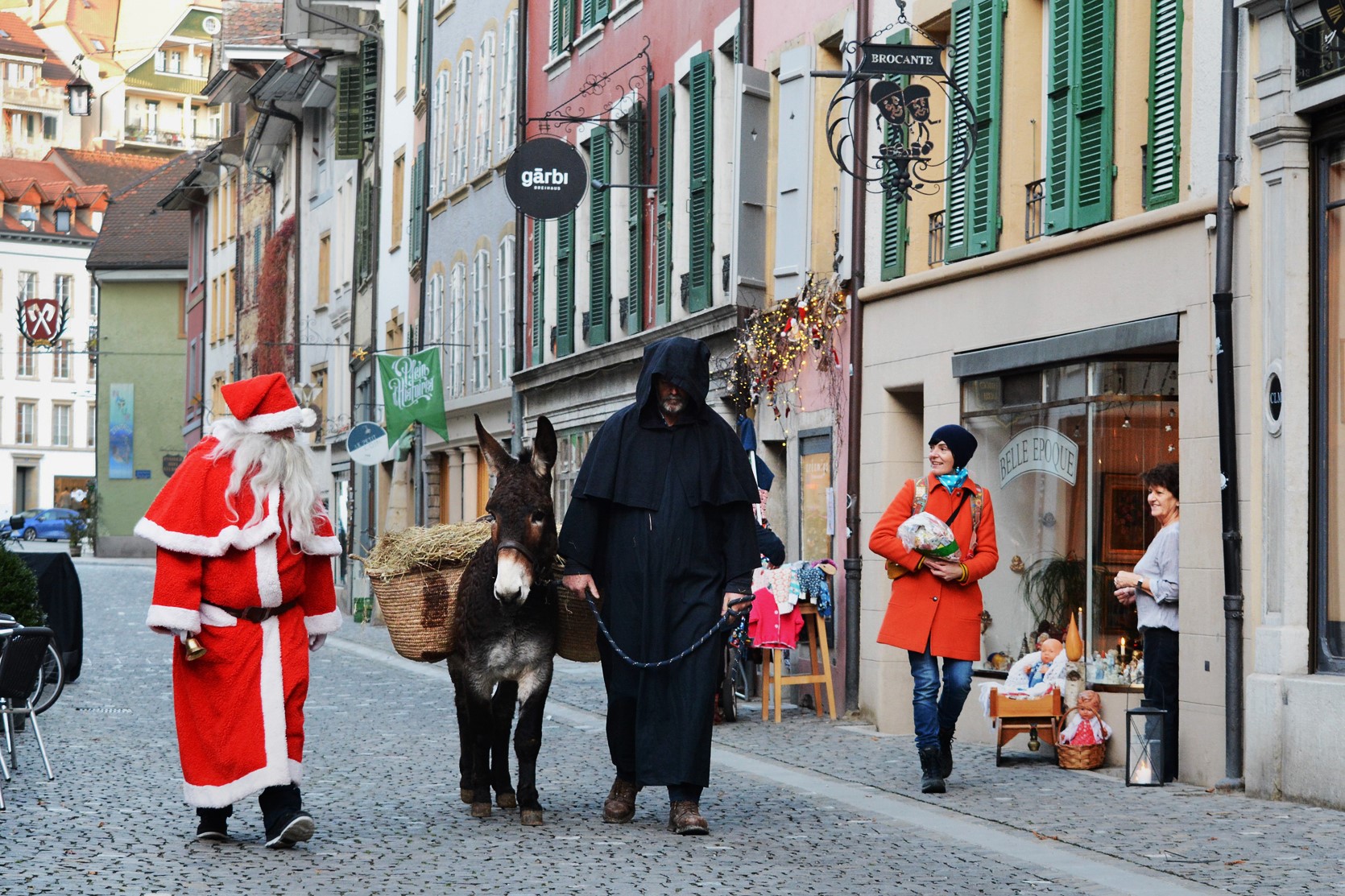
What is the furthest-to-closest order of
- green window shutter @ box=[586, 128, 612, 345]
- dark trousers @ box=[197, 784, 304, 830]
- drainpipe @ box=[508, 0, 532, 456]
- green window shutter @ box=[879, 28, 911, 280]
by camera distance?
drainpipe @ box=[508, 0, 532, 456] → green window shutter @ box=[586, 128, 612, 345] → green window shutter @ box=[879, 28, 911, 280] → dark trousers @ box=[197, 784, 304, 830]

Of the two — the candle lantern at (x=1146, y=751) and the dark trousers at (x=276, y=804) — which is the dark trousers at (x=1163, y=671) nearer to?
the candle lantern at (x=1146, y=751)

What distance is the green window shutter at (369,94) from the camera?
42844 mm

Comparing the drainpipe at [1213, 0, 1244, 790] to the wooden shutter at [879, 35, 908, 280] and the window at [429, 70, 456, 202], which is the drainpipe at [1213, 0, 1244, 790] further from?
the window at [429, 70, 456, 202]

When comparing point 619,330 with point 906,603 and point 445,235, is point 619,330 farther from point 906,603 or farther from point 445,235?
point 906,603

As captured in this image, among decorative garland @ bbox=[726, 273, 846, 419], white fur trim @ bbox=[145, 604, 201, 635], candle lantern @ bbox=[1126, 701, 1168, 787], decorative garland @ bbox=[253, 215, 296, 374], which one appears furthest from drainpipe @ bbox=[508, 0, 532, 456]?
white fur trim @ bbox=[145, 604, 201, 635]

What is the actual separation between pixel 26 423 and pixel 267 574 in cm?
9955

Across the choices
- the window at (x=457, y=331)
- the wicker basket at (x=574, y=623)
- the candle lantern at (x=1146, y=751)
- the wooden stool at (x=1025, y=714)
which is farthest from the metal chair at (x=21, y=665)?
the window at (x=457, y=331)

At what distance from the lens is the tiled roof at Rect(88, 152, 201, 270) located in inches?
3049

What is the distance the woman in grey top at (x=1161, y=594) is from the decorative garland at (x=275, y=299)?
132 feet

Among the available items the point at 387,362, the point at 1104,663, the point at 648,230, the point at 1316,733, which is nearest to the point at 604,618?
the point at 1316,733

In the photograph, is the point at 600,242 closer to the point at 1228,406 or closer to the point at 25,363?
the point at 1228,406

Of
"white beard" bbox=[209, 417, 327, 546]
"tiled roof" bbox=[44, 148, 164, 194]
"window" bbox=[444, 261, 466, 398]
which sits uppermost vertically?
"tiled roof" bbox=[44, 148, 164, 194]

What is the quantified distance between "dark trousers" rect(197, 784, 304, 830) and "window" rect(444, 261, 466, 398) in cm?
2553

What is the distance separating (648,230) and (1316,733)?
14775 millimetres
